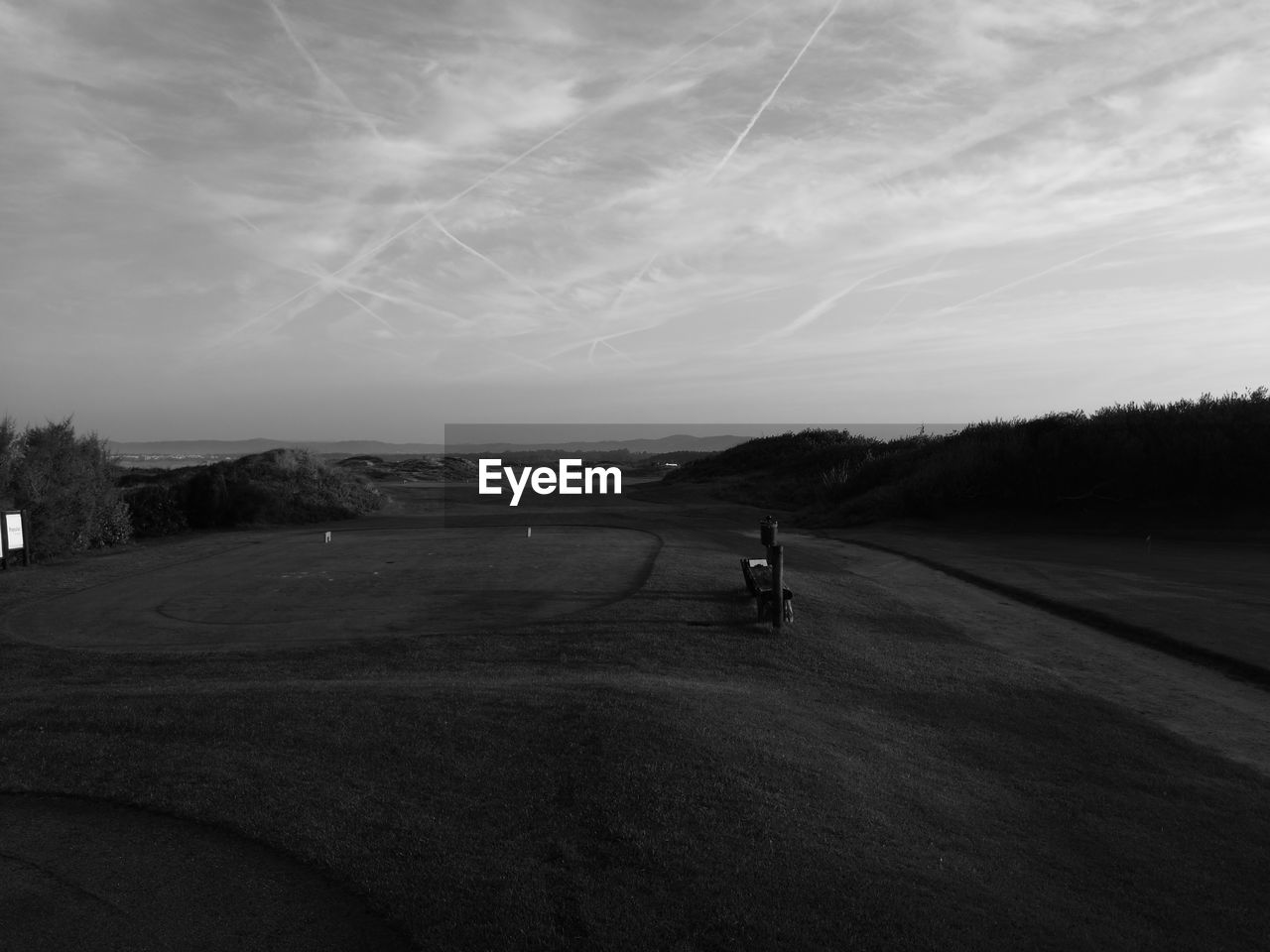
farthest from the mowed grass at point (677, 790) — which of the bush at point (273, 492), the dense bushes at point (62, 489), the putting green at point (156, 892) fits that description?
the bush at point (273, 492)

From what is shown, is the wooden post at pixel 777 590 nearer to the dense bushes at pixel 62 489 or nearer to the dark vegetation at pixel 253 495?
the dense bushes at pixel 62 489

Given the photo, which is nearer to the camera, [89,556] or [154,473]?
[89,556]

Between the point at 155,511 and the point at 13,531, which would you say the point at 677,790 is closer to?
the point at 13,531

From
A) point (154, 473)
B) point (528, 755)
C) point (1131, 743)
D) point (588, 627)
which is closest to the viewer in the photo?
point (528, 755)

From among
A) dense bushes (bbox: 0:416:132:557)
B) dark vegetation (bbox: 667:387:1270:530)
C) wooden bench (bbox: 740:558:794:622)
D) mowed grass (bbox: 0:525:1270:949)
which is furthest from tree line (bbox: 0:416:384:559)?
dark vegetation (bbox: 667:387:1270:530)

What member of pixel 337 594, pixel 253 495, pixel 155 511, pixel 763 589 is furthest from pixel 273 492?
pixel 763 589

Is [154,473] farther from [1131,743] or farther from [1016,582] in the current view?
[1131,743]

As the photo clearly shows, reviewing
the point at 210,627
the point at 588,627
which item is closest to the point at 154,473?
the point at 210,627

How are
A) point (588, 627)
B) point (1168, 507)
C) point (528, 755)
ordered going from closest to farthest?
point (528, 755) < point (588, 627) < point (1168, 507)

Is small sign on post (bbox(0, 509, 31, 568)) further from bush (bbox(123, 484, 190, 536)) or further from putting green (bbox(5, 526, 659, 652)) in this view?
bush (bbox(123, 484, 190, 536))
